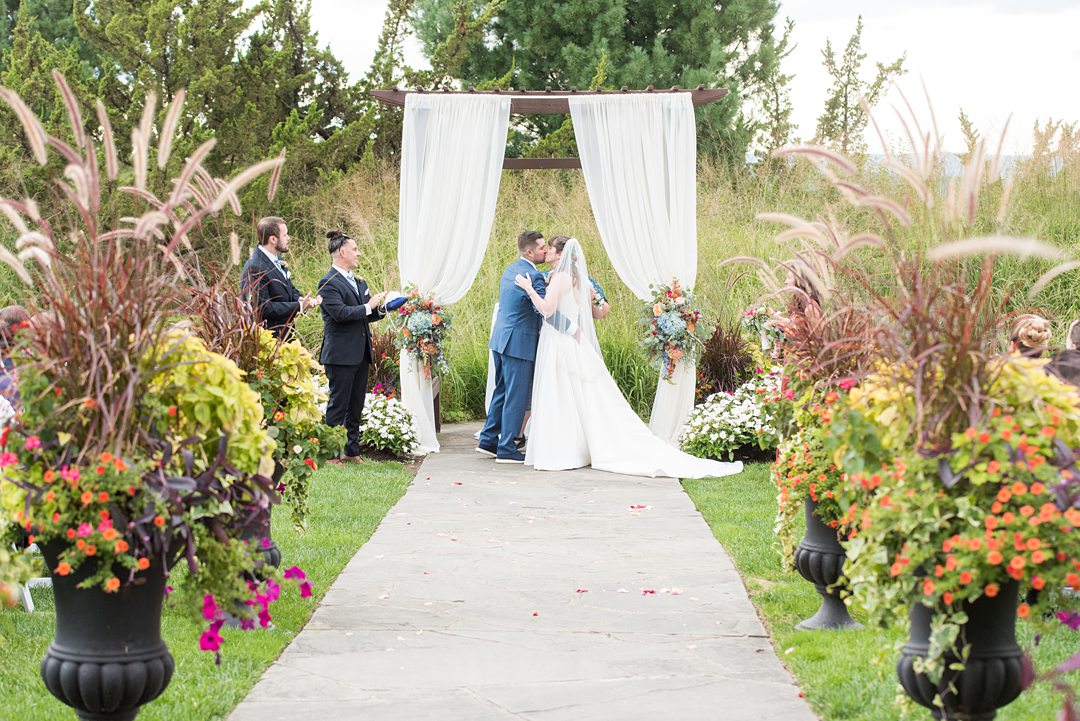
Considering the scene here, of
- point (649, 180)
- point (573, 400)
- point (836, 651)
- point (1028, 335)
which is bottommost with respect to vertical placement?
point (836, 651)

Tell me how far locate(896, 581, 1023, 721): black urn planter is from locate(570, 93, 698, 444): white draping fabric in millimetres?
6984

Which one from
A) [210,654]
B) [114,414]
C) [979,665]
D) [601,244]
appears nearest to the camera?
[114,414]

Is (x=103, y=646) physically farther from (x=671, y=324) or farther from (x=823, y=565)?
(x=671, y=324)

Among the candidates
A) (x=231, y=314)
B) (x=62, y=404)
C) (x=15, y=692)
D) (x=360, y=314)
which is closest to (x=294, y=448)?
(x=231, y=314)

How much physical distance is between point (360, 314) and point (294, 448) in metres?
3.80

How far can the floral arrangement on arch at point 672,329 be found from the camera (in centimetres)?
992

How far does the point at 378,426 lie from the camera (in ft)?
31.5

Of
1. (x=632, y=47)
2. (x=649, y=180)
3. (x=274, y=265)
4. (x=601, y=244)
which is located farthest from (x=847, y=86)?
(x=274, y=265)

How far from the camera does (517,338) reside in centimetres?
948

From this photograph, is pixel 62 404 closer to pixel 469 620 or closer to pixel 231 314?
pixel 231 314

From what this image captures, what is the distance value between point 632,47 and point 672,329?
1116 cm

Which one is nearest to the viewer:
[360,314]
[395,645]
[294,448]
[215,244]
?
[395,645]

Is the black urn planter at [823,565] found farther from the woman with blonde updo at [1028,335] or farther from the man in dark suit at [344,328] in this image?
the man in dark suit at [344,328]

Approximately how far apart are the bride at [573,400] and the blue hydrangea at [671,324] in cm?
77
